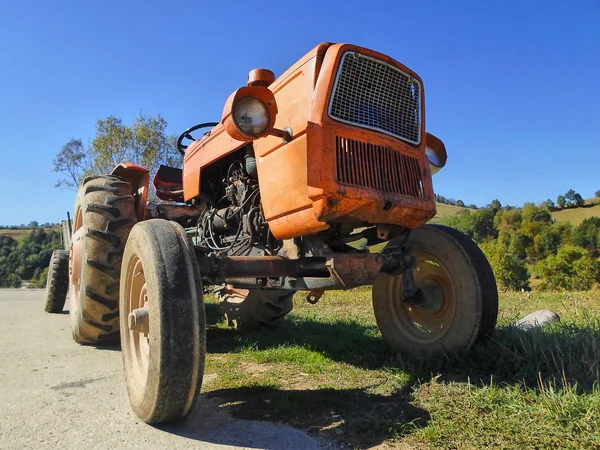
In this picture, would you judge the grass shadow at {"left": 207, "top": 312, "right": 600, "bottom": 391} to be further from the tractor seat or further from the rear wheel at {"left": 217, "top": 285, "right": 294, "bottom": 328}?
the tractor seat

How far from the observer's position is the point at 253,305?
4.85 m

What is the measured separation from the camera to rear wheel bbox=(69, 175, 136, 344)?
13.3 feet

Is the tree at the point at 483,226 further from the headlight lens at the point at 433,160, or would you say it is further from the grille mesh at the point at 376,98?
the grille mesh at the point at 376,98

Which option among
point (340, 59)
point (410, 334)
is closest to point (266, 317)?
point (410, 334)

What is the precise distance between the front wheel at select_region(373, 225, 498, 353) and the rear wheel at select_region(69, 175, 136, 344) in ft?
7.56

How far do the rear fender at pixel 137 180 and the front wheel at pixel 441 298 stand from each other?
2412 mm

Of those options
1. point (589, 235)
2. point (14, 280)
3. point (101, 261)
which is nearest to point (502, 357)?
point (101, 261)

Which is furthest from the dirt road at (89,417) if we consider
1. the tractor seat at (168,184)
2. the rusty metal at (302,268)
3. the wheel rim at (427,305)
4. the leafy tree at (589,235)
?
the leafy tree at (589,235)

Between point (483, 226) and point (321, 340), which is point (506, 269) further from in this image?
point (321, 340)

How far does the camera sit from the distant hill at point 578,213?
82244 mm

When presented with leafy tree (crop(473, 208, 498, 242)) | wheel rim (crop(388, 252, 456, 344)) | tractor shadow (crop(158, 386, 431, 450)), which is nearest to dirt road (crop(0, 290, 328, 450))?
tractor shadow (crop(158, 386, 431, 450))

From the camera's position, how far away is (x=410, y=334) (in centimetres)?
381

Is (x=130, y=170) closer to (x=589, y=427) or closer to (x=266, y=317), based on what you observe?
(x=266, y=317)

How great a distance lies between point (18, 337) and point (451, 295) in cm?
458
